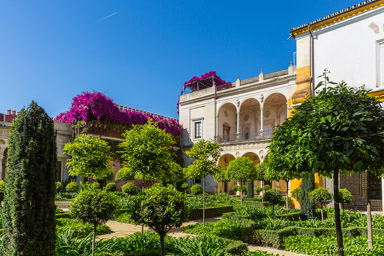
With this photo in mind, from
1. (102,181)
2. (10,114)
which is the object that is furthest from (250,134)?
(10,114)

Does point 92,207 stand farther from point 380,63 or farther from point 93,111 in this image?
point 93,111

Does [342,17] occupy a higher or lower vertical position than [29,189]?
higher

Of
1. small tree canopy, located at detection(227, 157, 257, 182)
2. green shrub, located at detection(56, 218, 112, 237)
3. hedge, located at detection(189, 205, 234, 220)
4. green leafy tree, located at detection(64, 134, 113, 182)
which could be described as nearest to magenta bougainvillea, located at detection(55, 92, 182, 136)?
small tree canopy, located at detection(227, 157, 257, 182)

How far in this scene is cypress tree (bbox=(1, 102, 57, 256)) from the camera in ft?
12.4

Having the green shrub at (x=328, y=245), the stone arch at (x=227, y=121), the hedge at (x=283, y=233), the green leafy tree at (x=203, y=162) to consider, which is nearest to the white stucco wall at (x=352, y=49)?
the green leafy tree at (x=203, y=162)

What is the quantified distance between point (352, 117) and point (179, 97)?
26.0 m

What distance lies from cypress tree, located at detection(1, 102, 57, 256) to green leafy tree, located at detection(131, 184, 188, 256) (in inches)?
52.6

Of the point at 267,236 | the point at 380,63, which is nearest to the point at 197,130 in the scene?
the point at 380,63

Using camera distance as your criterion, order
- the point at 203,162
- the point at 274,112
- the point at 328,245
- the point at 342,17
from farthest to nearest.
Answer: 1. the point at 274,112
2. the point at 342,17
3. the point at 203,162
4. the point at 328,245

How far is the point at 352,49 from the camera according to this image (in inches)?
459

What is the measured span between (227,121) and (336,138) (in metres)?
23.8

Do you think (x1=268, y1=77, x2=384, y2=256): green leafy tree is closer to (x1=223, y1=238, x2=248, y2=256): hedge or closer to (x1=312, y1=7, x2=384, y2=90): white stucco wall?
(x1=223, y1=238, x2=248, y2=256): hedge

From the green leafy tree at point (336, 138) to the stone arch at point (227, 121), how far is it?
21671 millimetres

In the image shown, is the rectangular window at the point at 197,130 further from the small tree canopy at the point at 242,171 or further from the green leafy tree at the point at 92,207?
the green leafy tree at the point at 92,207
